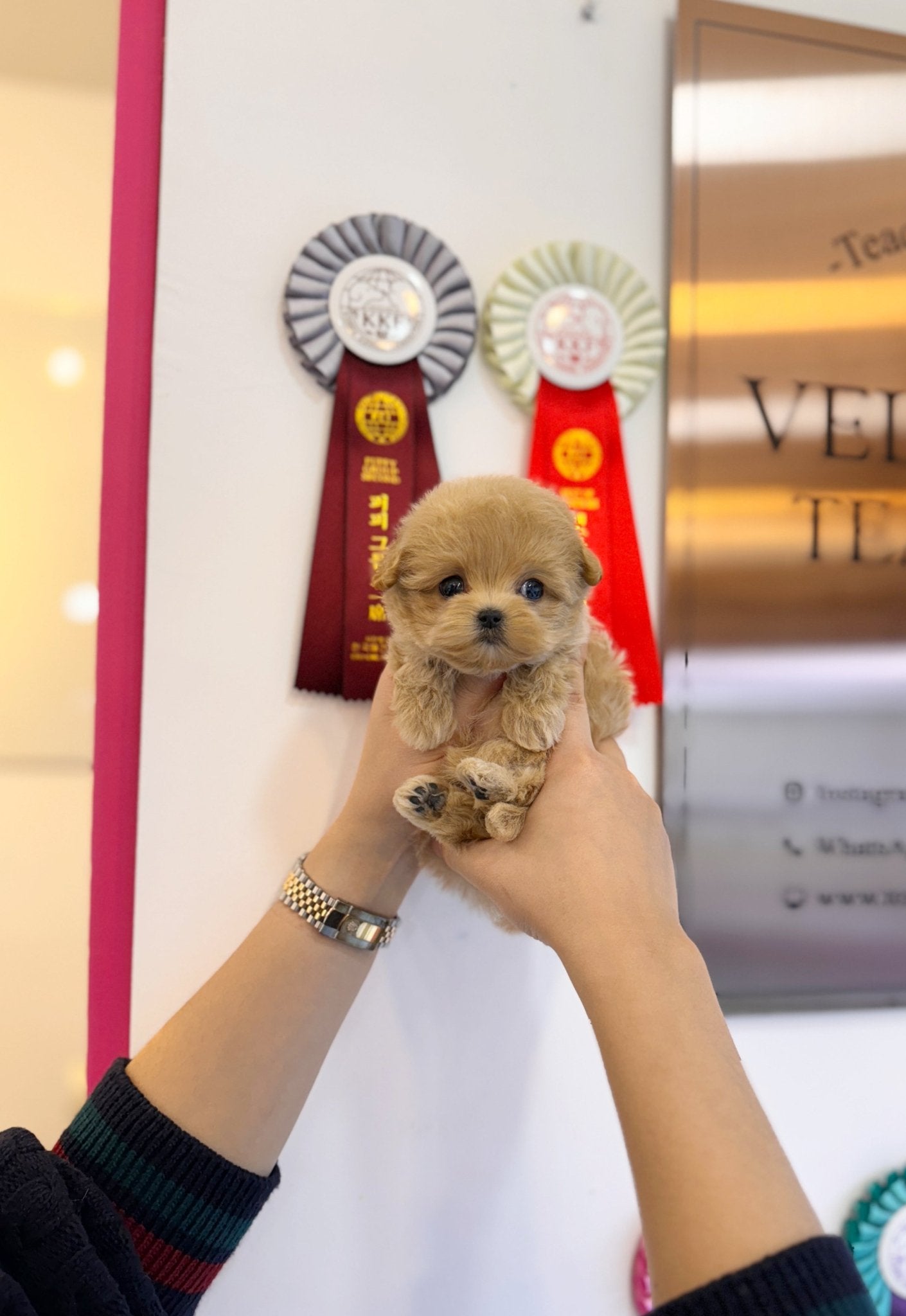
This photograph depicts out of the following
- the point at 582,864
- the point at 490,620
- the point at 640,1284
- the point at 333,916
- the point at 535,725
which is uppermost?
the point at 490,620

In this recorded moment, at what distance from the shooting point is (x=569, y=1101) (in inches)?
47.3

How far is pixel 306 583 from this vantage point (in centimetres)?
116

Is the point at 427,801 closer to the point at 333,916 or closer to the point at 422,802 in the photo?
the point at 422,802

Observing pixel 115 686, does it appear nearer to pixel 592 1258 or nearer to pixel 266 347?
pixel 266 347

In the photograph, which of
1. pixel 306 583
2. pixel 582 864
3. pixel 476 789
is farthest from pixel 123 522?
pixel 582 864

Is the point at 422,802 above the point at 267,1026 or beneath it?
above

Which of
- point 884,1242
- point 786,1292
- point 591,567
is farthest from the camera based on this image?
point 884,1242

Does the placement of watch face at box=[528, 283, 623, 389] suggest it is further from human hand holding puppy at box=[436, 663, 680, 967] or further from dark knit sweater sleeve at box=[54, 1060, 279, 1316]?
dark knit sweater sleeve at box=[54, 1060, 279, 1316]

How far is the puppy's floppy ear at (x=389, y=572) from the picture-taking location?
86 centimetres

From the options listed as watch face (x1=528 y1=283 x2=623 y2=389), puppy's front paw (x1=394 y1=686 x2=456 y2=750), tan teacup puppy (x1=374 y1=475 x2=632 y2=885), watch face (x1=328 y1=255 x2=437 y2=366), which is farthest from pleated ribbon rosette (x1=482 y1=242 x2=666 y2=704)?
puppy's front paw (x1=394 y1=686 x2=456 y2=750)

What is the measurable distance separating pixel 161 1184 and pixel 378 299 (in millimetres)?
1143

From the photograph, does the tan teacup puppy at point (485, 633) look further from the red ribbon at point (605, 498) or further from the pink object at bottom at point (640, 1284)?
the pink object at bottom at point (640, 1284)

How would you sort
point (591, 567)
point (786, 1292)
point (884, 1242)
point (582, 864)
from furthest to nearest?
point (884, 1242), point (591, 567), point (582, 864), point (786, 1292)

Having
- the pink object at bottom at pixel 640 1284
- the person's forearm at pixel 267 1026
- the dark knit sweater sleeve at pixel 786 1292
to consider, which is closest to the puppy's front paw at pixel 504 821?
the person's forearm at pixel 267 1026
